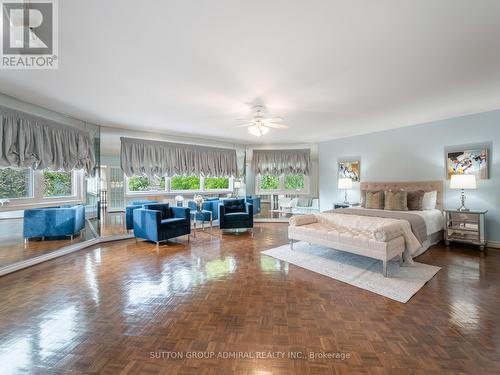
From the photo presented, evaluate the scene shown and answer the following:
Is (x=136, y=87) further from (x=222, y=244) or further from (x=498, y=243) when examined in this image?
(x=498, y=243)

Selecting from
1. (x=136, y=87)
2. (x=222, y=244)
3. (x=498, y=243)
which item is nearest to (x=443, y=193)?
(x=498, y=243)

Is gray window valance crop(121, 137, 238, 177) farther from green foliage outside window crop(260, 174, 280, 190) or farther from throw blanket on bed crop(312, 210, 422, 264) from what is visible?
throw blanket on bed crop(312, 210, 422, 264)

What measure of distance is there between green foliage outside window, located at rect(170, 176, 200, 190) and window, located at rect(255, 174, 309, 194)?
188 centimetres

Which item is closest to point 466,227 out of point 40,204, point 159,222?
point 159,222

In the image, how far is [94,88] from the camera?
118 inches

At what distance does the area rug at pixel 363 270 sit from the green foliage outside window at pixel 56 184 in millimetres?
4031

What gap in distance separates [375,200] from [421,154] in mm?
1445

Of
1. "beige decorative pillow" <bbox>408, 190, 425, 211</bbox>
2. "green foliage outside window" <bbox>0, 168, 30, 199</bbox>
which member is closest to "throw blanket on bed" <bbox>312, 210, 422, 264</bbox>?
"beige decorative pillow" <bbox>408, 190, 425, 211</bbox>

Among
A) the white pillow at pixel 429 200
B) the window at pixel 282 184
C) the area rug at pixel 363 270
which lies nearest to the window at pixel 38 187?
the area rug at pixel 363 270

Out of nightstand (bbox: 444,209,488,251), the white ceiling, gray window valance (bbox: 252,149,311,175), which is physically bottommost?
nightstand (bbox: 444,209,488,251)

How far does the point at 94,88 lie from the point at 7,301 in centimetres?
270

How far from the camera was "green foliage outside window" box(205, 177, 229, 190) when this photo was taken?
685cm

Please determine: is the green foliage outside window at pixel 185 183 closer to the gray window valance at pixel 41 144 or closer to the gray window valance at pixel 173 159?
the gray window valance at pixel 173 159

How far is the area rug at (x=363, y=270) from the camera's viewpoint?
2.62 metres
